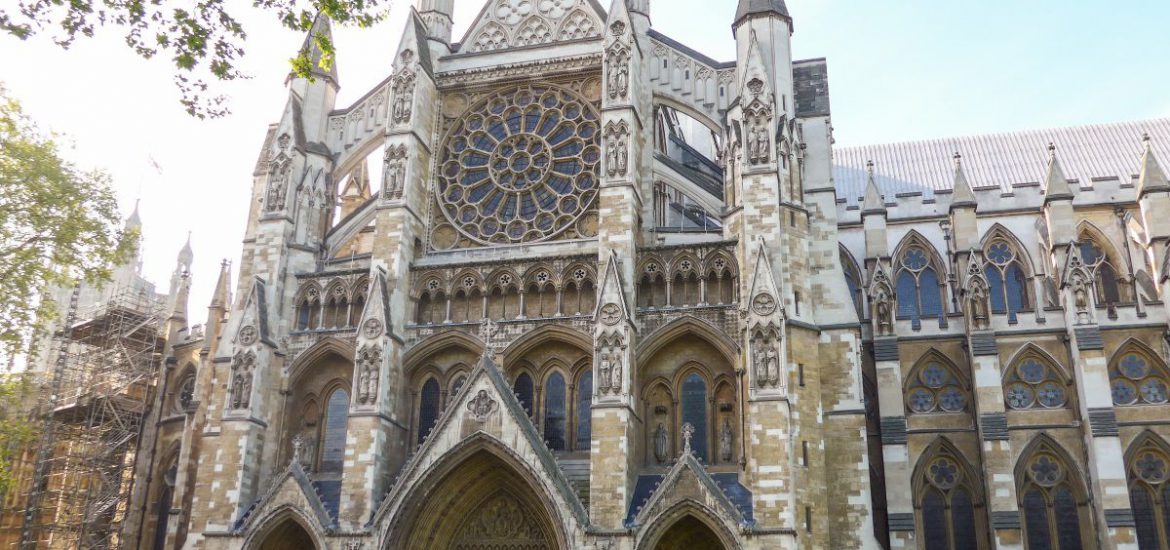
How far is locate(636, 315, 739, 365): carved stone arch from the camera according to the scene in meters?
21.4

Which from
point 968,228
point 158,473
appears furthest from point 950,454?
point 158,473

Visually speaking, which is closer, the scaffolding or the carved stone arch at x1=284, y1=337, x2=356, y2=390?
the carved stone arch at x1=284, y1=337, x2=356, y2=390

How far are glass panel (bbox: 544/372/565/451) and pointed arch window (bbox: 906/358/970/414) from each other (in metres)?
10.5

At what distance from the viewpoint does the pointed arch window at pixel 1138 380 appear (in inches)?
1029

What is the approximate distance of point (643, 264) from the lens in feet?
73.8

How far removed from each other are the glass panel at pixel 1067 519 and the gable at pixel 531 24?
16.8 metres

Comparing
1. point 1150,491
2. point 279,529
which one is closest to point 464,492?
point 279,529

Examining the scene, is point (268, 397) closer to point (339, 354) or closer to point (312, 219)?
point (339, 354)

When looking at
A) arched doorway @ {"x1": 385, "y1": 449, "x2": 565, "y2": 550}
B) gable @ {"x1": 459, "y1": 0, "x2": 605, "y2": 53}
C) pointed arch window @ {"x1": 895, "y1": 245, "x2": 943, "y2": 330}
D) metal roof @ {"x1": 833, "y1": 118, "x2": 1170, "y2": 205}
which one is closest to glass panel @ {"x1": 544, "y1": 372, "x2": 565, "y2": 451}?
arched doorway @ {"x1": 385, "y1": 449, "x2": 565, "y2": 550}

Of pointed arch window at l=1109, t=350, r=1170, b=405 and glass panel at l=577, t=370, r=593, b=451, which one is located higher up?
pointed arch window at l=1109, t=350, r=1170, b=405

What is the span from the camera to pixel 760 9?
24.4m

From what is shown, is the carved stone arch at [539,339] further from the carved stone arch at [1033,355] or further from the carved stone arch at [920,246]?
the carved stone arch at [920,246]

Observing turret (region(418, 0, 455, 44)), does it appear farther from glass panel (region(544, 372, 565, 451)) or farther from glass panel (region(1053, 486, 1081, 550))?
glass panel (region(1053, 486, 1081, 550))

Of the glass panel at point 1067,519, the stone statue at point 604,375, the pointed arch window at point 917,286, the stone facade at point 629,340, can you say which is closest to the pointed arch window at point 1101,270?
the stone facade at point 629,340
